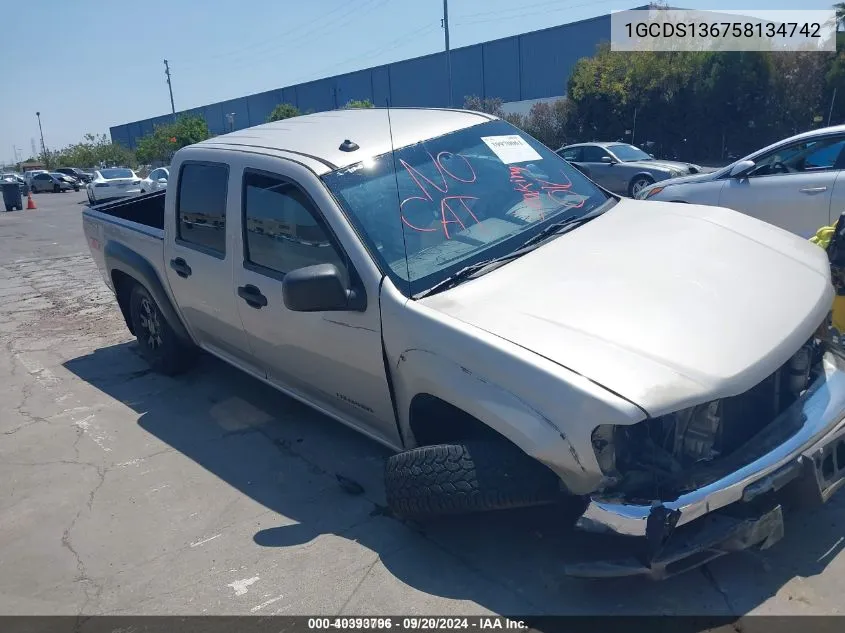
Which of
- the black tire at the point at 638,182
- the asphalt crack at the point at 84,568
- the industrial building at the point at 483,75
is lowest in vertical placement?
the asphalt crack at the point at 84,568

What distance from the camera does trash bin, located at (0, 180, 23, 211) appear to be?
27.5m

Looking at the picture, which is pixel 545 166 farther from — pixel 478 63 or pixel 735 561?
pixel 478 63

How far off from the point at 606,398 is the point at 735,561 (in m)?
1.13

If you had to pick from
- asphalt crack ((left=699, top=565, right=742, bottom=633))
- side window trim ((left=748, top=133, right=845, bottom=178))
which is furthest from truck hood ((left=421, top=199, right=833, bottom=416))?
side window trim ((left=748, top=133, right=845, bottom=178))

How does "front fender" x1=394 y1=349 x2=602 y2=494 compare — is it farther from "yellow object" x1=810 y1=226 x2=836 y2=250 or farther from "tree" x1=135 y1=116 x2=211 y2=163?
"tree" x1=135 y1=116 x2=211 y2=163

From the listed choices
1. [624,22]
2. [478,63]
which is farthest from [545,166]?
[478,63]

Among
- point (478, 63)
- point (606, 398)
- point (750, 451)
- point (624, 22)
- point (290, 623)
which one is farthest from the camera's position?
point (478, 63)

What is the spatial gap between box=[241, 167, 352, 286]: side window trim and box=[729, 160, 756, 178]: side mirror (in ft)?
18.1

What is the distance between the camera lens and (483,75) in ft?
174

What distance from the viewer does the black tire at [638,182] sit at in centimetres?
1580

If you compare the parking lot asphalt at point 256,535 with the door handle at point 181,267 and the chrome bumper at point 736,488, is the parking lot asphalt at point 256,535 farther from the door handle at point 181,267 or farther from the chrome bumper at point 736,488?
the door handle at point 181,267

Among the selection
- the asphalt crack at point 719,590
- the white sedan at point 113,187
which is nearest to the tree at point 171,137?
the white sedan at point 113,187

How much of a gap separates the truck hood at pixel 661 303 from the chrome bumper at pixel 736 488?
0.29 metres

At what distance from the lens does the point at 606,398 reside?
2.51 meters
